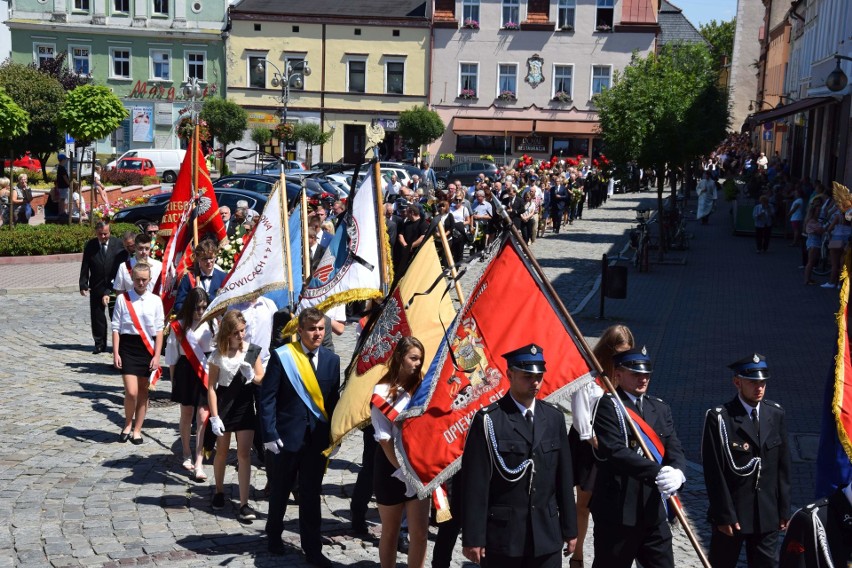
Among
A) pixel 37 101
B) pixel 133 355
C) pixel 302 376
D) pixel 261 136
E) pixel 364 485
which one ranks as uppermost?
pixel 37 101

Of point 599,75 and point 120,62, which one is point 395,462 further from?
point 120,62

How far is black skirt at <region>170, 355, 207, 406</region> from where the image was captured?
941cm

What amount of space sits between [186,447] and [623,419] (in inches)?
186

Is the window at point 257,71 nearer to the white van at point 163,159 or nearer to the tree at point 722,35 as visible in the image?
the white van at point 163,159

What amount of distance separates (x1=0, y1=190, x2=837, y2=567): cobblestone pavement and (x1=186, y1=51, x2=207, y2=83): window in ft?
122

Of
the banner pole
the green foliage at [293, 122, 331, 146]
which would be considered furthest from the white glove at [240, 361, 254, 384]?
the green foliage at [293, 122, 331, 146]

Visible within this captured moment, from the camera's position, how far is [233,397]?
848cm

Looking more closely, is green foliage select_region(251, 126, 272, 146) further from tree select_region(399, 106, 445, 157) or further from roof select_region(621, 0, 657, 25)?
roof select_region(621, 0, 657, 25)

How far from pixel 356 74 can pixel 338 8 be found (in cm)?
353

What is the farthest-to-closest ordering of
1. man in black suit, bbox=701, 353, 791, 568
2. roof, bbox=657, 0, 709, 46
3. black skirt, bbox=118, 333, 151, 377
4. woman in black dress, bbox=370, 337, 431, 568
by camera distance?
roof, bbox=657, 0, 709, 46 → black skirt, bbox=118, 333, 151, 377 → woman in black dress, bbox=370, 337, 431, 568 → man in black suit, bbox=701, 353, 791, 568

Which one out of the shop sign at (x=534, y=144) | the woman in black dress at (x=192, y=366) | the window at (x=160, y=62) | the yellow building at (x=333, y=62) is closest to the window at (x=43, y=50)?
the window at (x=160, y=62)

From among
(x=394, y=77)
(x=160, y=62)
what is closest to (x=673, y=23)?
(x=394, y=77)

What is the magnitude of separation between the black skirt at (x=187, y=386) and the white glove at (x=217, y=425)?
1.03 metres

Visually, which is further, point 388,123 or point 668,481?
point 388,123
